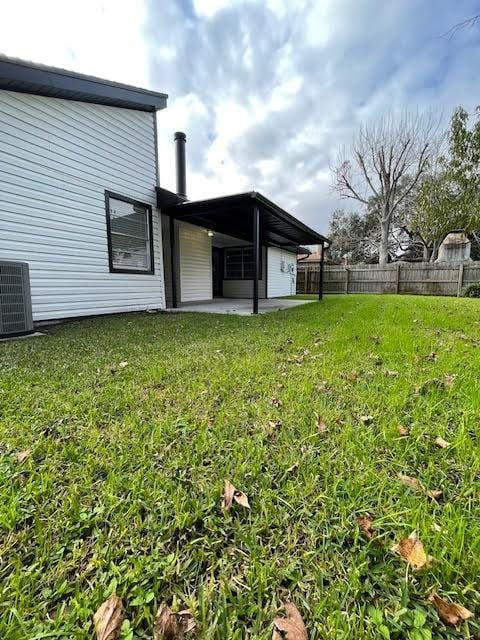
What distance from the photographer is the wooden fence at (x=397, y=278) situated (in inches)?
524

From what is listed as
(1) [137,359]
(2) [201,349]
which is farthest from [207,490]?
(2) [201,349]

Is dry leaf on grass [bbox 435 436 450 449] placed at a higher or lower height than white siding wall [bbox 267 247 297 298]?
lower

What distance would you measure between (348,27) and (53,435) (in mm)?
8750

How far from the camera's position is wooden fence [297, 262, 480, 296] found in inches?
524

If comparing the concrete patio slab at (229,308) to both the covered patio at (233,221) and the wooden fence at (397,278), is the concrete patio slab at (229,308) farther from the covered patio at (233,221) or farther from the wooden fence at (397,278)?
the wooden fence at (397,278)

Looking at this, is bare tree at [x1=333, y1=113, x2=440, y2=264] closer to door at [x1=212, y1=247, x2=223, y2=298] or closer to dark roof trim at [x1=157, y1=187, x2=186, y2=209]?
door at [x1=212, y1=247, x2=223, y2=298]

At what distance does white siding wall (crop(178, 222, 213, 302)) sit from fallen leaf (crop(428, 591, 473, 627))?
8507 mm

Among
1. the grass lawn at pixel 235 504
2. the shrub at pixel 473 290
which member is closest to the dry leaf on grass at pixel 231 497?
the grass lawn at pixel 235 504

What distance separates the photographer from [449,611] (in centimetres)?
75

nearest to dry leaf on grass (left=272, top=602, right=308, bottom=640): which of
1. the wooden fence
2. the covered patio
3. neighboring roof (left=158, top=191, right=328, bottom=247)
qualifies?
the covered patio

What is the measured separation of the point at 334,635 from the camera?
0.70 meters

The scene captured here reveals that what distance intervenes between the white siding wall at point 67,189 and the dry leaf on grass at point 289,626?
215 inches

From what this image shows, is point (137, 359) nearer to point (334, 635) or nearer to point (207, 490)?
point (207, 490)

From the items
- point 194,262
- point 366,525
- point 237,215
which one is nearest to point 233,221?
point 237,215
